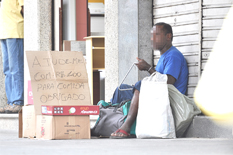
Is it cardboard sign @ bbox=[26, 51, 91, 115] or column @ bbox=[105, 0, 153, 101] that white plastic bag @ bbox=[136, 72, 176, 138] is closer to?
cardboard sign @ bbox=[26, 51, 91, 115]

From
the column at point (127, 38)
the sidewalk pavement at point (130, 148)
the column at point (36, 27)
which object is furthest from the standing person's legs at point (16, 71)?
the sidewalk pavement at point (130, 148)

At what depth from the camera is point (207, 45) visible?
6160 millimetres

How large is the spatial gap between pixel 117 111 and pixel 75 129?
67 cm

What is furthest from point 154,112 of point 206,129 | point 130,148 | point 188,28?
point 188,28

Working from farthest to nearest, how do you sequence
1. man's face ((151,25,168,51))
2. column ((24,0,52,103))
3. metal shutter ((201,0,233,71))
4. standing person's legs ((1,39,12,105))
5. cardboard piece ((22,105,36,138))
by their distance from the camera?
1. standing person's legs ((1,39,12,105))
2. column ((24,0,52,103))
3. metal shutter ((201,0,233,71))
4. man's face ((151,25,168,51))
5. cardboard piece ((22,105,36,138))

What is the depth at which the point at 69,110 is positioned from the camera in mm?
5234

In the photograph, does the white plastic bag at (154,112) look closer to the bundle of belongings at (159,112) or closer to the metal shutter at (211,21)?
the bundle of belongings at (159,112)

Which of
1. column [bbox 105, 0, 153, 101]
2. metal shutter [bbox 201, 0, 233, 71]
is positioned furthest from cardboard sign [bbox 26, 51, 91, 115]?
metal shutter [bbox 201, 0, 233, 71]

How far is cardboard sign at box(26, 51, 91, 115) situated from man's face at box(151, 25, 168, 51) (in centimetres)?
102

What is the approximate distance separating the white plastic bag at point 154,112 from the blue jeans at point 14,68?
347cm

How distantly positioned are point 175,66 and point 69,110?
1.37 m

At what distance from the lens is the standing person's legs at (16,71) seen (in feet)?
26.7

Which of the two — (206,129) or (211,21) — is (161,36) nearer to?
(211,21)

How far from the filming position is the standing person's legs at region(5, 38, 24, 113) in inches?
320
